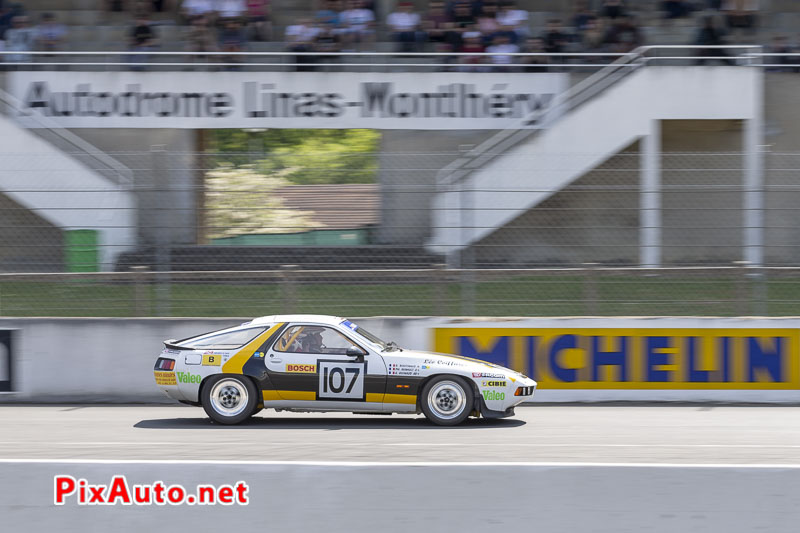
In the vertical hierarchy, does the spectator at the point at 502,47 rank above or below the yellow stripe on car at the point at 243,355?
above

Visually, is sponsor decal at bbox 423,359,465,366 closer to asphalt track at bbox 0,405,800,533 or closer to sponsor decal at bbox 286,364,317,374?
sponsor decal at bbox 286,364,317,374

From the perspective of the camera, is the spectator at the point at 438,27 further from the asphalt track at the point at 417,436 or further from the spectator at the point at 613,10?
the asphalt track at the point at 417,436

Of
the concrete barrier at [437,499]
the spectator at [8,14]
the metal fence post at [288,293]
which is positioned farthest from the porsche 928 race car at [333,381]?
the spectator at [8,14]

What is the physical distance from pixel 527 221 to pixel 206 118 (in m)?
8.13

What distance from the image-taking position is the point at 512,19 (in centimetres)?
1750

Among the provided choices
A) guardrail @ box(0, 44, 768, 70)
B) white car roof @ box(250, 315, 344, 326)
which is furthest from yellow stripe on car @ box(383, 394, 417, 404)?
guardrail @ box(0, 44, 768, 70)

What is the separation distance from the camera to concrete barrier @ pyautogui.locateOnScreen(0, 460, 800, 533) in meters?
5.26

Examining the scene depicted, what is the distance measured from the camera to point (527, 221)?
39.4ft

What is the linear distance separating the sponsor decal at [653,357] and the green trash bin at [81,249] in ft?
15.7

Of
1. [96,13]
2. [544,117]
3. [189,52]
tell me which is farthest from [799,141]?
[96,13]

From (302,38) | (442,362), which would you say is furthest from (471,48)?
(442,362)

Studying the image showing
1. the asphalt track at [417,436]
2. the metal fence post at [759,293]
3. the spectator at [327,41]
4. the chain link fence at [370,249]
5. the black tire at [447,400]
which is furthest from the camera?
the spectator at [327,41]

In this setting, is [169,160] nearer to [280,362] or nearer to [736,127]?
[280,362]

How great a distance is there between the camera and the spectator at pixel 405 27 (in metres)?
17.8
